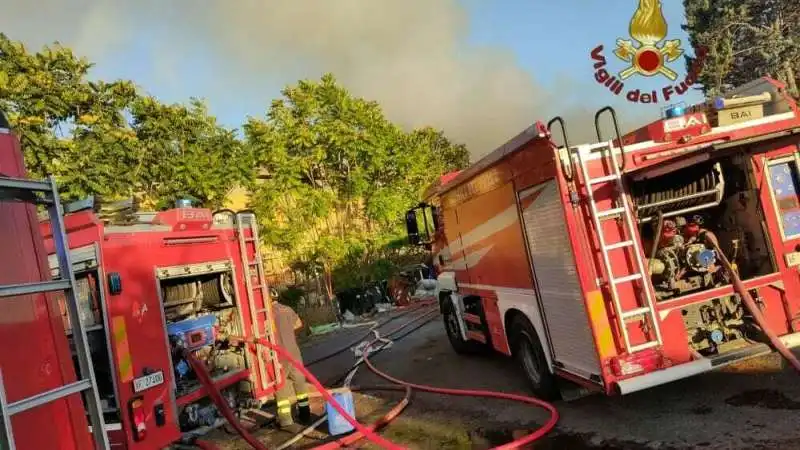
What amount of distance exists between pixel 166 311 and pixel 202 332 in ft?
1.73

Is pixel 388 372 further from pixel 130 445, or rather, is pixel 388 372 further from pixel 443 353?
pixel 130 445

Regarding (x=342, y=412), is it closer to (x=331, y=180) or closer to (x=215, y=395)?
(x=215, y=395)

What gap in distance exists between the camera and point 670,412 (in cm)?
585

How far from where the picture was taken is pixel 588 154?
5.64 meters

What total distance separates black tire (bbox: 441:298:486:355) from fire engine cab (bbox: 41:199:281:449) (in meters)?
3.20

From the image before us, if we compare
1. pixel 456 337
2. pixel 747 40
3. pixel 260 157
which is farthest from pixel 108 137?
pixel 747 40

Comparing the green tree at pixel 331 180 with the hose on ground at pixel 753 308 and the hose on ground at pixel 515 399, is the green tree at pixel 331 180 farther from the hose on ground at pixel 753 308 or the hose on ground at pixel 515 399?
the hose on ground at pixel 753 308

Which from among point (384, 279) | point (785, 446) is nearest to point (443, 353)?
point (785, 446)

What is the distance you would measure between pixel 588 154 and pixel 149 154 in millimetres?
11733

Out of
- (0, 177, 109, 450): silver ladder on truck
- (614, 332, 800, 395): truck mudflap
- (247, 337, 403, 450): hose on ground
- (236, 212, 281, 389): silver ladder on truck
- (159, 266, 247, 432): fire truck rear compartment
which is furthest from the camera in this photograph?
(236, 212, 281, 389): silver ladder on truck

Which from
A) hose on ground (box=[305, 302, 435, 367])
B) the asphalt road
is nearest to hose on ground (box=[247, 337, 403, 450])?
the asphalt road

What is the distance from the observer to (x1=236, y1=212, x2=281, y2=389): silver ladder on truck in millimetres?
7676

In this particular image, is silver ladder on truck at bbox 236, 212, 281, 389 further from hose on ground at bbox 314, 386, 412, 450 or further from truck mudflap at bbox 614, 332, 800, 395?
truck mudflap at bbox 614, 332, 800, 395

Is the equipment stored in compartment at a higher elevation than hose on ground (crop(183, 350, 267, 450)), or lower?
higher
